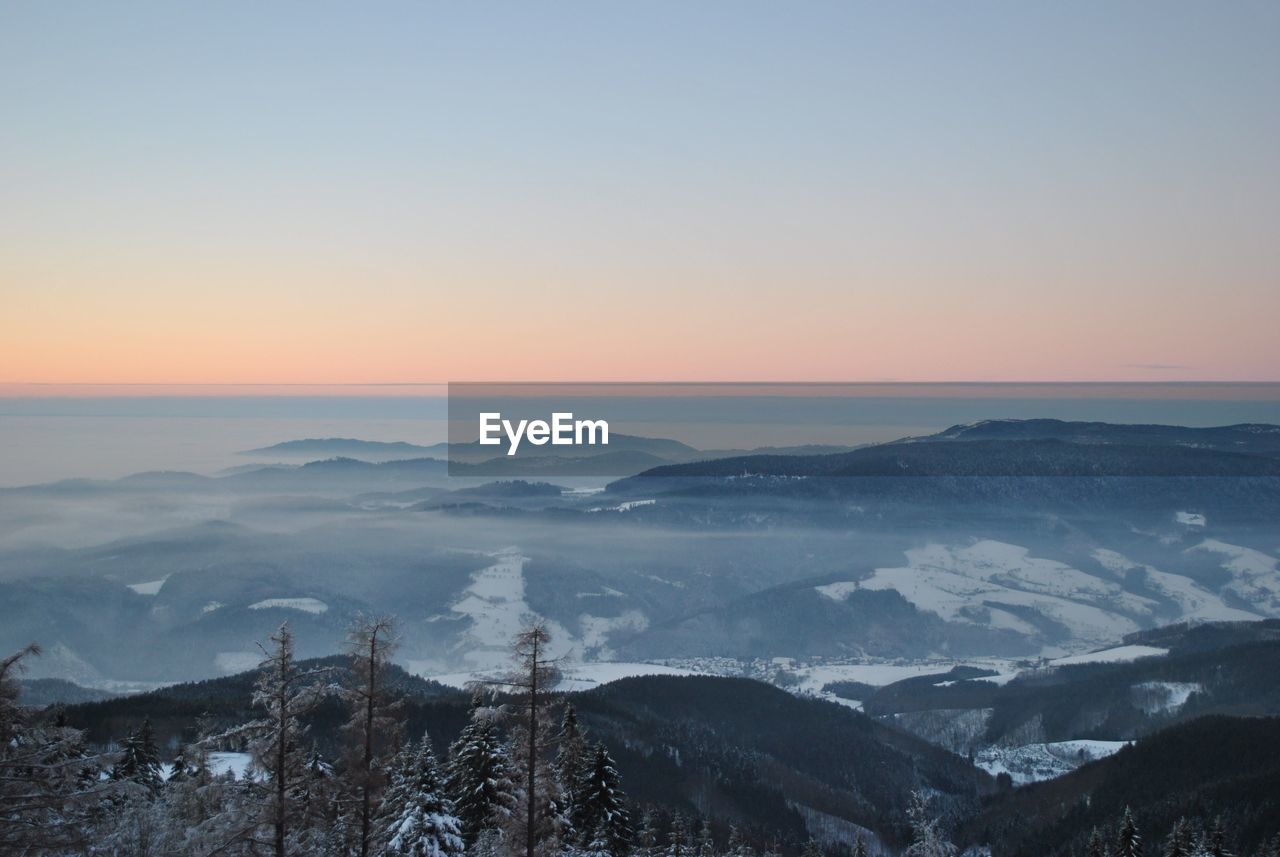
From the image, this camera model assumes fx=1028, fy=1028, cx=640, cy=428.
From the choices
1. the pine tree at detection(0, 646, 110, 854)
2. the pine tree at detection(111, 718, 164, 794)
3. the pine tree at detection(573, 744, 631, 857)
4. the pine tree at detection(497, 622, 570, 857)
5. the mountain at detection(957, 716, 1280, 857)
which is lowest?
the mountain at detection(957, 716, 1280, 857)

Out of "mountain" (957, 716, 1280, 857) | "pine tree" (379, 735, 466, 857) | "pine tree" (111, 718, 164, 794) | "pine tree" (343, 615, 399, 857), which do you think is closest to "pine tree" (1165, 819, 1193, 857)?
"pine tree" (379, 735, 466, 857)

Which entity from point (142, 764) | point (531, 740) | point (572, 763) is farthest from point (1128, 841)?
point (142, 764)

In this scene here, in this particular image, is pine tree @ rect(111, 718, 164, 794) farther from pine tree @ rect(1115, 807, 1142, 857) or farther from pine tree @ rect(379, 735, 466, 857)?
pine tree @ rect(1115, 807, 1142, 857)

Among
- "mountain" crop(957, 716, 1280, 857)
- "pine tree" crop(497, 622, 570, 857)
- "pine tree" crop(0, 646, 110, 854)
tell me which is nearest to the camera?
"pine tree" crop(0, 646, 110, 854)

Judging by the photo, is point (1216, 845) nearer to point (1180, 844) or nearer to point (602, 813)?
point (1180, 844)

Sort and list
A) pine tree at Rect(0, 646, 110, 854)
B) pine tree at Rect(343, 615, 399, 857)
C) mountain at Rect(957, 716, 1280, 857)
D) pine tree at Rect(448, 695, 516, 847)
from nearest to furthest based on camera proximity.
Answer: pine tree at Rect(0, 646, 110, 854) → pine tree at Rect(343, 615, 399, 857) → pine tree at Rect(448, 695, 516, 847) → mountain at Rect(957, 716, 1280, 857)

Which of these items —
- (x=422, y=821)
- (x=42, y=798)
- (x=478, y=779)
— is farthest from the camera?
(x=478, y=779)

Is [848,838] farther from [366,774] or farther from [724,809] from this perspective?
[366,774]

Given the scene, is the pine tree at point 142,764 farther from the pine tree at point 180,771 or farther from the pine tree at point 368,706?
the pine tree at point 368,706
